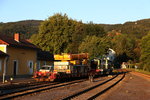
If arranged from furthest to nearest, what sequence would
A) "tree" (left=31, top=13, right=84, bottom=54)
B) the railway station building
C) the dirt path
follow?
"tree" (left=31, top=13, right=84, bottom=54) → the railway station building → the dirt path

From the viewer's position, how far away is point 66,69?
28.4 metres

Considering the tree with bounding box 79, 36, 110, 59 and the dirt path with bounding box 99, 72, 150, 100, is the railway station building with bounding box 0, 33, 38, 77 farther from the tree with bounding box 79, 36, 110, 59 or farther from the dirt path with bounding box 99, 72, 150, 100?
the tree with bounding box 79, 36, 110, 59

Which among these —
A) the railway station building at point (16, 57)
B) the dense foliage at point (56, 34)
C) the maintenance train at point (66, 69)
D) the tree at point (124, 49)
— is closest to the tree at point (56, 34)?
the dense foliage at point (56, 34)

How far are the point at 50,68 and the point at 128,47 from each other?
85588mm

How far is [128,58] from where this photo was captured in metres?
108

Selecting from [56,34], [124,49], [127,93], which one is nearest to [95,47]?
[56,34]

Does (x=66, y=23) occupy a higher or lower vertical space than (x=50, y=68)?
higher

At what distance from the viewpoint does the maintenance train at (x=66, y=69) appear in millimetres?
25438

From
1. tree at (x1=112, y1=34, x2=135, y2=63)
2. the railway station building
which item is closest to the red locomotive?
the railway station building

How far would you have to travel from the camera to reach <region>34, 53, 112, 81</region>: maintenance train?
2544 centimetres

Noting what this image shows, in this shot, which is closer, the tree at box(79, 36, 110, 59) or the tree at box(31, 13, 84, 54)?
the tree at box(31, 13, 84, 54)

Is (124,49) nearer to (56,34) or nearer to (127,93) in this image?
(56,34)

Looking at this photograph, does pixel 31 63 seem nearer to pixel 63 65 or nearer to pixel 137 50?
pixel 63 65

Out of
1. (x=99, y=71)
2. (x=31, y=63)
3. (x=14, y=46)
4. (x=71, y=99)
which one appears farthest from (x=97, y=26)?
(x=71, y=99)
